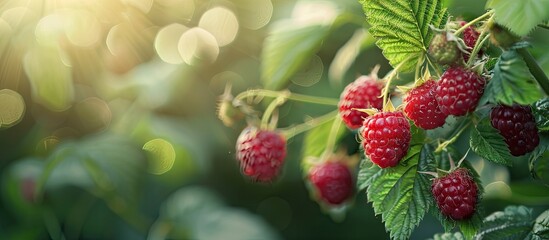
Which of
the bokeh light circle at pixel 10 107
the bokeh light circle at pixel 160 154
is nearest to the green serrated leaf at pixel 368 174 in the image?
the bokeh light circle at pixel 160 154

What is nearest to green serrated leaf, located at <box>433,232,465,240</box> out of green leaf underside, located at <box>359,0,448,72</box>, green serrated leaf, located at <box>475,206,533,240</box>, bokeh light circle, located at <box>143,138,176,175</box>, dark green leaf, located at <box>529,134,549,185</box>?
green serrated leaf, located at <box>475,206,533,240</box>

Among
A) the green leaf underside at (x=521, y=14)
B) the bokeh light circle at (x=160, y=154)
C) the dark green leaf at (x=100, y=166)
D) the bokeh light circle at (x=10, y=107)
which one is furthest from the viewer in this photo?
the bokeh light circle at (x=10, y=107)

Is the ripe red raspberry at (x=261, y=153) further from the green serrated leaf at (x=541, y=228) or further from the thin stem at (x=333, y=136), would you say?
the green serrated leaf at (x=541, y=228)

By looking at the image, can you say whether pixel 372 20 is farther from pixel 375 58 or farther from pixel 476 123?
pixel 375 58

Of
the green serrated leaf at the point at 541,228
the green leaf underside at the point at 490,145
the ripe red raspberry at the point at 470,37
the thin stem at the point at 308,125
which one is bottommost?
the thin stem at the point at 308,125

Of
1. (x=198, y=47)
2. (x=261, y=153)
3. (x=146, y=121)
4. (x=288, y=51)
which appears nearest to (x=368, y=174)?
(x=261, y=153)

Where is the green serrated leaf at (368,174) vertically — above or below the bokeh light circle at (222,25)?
above

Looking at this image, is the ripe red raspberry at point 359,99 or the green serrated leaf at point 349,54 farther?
the green serrated leaf at point 349,54

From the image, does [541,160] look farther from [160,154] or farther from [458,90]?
[160,154]

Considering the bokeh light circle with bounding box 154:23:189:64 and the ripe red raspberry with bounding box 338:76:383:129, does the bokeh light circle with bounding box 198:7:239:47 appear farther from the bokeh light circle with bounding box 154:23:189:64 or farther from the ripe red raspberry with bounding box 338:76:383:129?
the ripe red raspberry with bounding box 338:76:383:129
